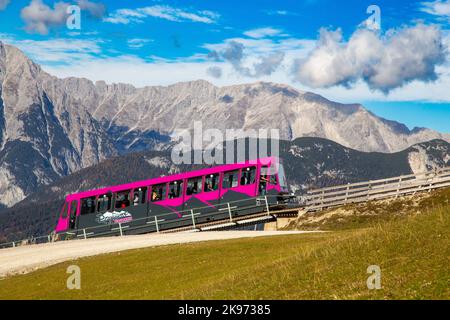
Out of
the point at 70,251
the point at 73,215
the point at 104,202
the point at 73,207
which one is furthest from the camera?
the point at 73,207

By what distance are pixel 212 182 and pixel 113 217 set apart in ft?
31.0

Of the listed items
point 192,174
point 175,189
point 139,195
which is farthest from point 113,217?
point 192,174

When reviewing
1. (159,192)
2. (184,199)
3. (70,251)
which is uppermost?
(159,192)

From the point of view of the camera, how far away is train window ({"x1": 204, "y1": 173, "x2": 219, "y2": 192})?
50500 millimetres

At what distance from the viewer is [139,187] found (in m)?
52.3

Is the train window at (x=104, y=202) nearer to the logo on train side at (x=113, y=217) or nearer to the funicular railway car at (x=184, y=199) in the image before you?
the funicular railway car at (x=184, y=199)

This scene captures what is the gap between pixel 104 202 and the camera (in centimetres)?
5344

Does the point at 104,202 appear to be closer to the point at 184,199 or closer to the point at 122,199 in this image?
the point at 122,199

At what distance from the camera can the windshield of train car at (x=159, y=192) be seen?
5179cm

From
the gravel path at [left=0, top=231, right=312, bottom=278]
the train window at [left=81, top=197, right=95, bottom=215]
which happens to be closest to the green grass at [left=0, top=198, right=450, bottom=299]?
the gravel path at [left=0, top=231, right=312, bottom=278]

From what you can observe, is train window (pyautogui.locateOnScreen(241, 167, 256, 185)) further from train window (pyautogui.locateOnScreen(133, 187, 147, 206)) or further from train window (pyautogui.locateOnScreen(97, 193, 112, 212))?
train window (pyautogui.locateOnScreen(97, 193, 112, 212))

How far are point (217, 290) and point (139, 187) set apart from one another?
3418cm
